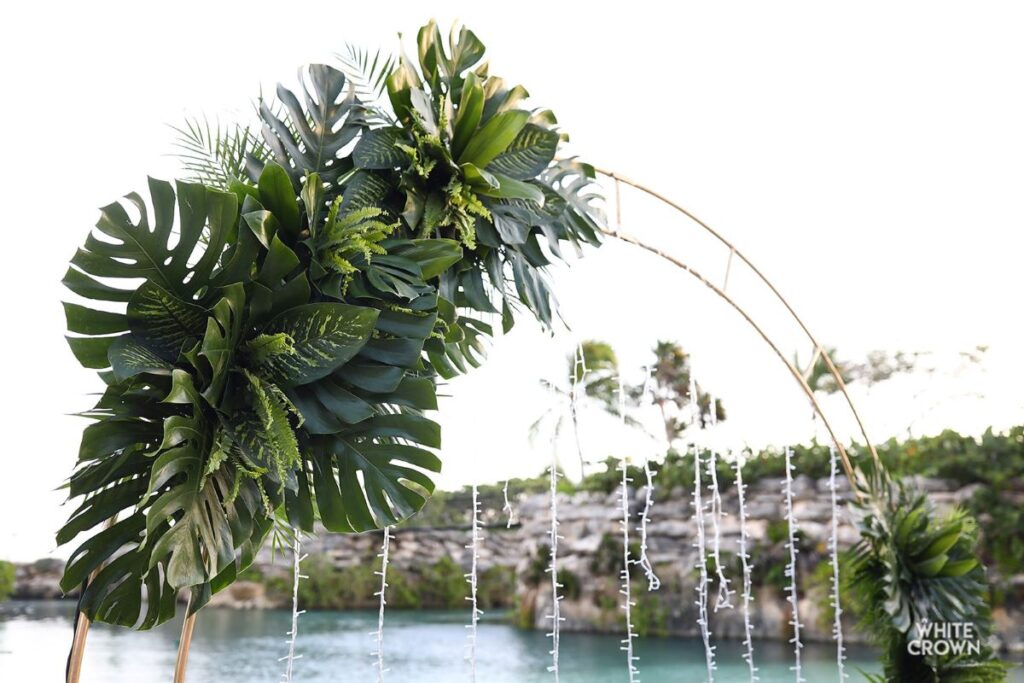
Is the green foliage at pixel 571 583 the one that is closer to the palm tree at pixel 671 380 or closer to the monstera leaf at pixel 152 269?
the palm tree at pixel 671 380

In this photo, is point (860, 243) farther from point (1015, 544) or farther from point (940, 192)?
point (1015, 544)

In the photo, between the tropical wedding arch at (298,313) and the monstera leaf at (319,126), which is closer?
the tropical wedding arch at (298,313)

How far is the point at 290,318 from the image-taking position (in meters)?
1.75

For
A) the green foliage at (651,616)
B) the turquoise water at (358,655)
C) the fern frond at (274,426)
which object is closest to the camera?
the fern frond at (274,426)

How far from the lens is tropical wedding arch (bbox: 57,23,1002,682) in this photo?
65.9 inches

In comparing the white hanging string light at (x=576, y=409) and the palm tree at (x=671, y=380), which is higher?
the palm tree at (x=671, y=380)

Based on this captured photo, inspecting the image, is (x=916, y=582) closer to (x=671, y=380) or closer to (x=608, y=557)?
(x=608, y=557)

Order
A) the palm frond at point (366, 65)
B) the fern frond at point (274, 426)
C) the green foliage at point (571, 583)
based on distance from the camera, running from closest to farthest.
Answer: the fern frond at point (274, 426)
the palm frond at point (366, 65)
the green foliage at point (571, 583)

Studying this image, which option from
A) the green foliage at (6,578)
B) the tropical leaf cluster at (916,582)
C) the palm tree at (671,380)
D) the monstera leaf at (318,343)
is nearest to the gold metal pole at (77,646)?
the monstera leaf at (318,343)

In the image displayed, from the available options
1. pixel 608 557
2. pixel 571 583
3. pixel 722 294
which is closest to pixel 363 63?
pixel 722 294

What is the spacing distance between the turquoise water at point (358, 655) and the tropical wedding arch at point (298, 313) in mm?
3984

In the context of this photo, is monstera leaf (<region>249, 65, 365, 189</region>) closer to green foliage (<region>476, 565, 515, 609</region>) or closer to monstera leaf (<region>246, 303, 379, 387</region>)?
monstera leaf (<region>246, 303, 379, 387</region>)

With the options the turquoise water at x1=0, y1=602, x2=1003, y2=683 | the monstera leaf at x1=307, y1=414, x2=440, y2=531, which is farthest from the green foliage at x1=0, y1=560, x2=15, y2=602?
the monstera leaf at x1=307, y1=414, x2=440, y2=531

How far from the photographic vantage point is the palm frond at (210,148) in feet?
9.12
